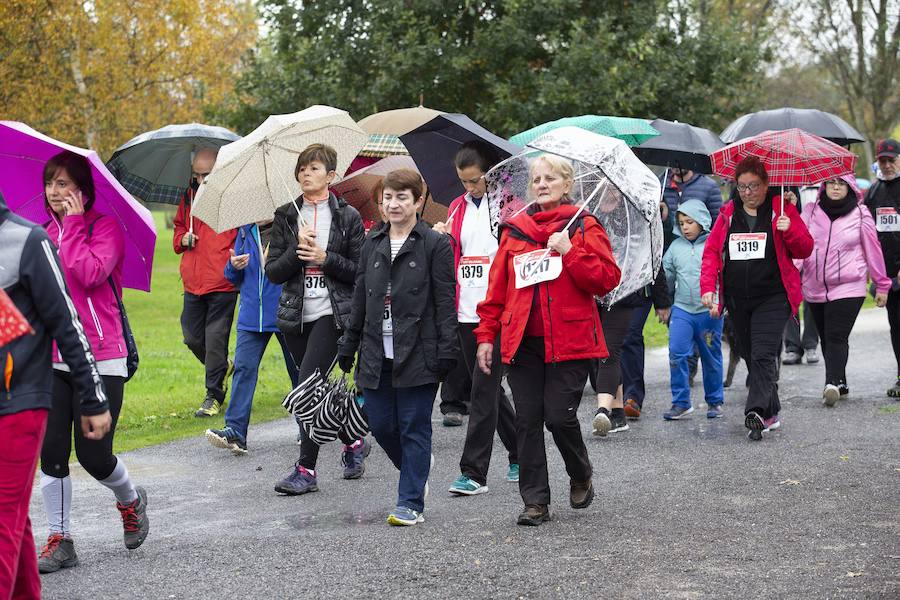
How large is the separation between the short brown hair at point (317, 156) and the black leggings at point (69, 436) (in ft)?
6.36

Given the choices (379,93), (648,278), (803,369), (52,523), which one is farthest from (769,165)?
(379,93)

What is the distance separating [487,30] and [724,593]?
49.2 ft

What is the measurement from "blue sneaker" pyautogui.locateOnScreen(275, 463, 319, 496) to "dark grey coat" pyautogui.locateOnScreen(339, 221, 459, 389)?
1.06m

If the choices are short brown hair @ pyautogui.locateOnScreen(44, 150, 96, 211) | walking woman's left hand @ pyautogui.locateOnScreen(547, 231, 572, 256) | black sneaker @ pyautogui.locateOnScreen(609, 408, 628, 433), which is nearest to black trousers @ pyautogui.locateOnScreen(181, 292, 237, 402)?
black sneaker @ pyautogui.locateOnScreen(609, 408, 628, 433)

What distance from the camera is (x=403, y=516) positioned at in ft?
21.0

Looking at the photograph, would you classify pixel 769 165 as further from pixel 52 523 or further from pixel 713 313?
pixel 52 523

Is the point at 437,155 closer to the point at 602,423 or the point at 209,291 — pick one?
the point at 602,423

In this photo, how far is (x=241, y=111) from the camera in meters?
20.9

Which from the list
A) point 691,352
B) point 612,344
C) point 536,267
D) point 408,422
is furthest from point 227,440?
point 691,352

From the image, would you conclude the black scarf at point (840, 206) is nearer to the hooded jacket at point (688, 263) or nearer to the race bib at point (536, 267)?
the hooded jacket at point (688, 263)

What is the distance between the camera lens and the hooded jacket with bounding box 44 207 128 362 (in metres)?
5.70

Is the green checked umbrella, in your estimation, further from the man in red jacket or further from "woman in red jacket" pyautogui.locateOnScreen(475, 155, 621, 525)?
"woman in red jacket" pyautogui.locateOnScreen(475, 155, 621, 525)

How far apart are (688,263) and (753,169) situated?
1.41 metres

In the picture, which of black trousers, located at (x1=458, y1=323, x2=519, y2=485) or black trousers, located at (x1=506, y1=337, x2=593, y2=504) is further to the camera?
black trousers, located at (x1=458, y1=323, x2=519, y2=485)
